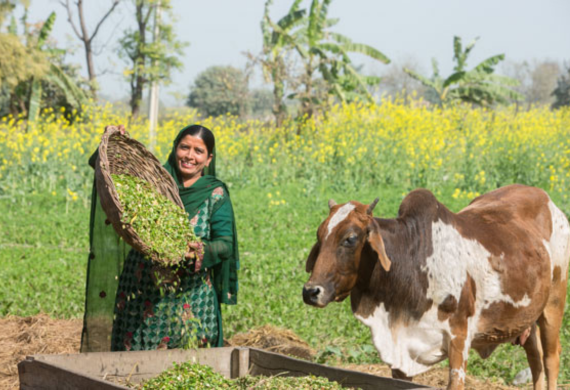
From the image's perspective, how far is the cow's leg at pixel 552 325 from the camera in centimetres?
445

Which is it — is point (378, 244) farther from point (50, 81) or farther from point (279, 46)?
point (50, 81)

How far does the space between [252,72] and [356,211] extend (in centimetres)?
1644

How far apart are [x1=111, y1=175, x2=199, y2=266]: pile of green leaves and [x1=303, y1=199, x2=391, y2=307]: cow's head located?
2.49ft

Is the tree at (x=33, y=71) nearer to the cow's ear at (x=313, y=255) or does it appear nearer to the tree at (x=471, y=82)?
the tree at (x=471, y=82)

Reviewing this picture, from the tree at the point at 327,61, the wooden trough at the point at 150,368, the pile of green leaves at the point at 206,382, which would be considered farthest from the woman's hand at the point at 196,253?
the tree at the point at 327,61

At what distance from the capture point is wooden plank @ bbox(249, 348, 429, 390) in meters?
3.43

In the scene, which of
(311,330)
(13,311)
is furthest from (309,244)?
(13,311)

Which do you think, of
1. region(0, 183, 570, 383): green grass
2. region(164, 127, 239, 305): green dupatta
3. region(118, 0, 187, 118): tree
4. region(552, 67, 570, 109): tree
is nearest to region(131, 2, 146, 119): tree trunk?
region(118, 0, 187, 118): tree

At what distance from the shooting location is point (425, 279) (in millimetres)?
3580

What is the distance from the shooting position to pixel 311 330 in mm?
6836

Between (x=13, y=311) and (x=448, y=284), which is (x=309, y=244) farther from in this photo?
(x=448, y=284)

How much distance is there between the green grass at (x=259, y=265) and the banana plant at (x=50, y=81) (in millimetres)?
10988

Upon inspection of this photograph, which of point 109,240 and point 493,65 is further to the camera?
point 493,65

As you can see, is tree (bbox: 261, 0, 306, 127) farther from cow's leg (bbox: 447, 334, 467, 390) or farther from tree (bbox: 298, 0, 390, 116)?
cow's leg (bbox: 447, 334, 467, 390)
